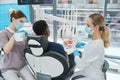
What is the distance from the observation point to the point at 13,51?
2027 millimetres

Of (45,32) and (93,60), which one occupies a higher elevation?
(45,32)

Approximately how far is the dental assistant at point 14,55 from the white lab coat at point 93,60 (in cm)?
62

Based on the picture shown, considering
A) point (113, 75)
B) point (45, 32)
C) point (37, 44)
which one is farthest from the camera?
point (113, 75)

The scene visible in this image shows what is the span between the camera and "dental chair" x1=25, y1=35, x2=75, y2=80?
5.75 ft

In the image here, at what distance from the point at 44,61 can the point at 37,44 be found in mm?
202

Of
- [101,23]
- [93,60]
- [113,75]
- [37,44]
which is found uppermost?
[101,23]

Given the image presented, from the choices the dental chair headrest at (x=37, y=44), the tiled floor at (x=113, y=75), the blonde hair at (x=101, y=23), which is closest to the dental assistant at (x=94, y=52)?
the blonde hair at (x=101, y=23)

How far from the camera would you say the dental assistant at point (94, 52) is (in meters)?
1.87

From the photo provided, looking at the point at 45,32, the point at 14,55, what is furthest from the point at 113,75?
the point at 14,55

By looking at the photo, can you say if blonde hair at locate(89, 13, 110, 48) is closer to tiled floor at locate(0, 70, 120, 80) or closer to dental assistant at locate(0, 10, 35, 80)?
dental assistant at locate(0, 10, 35, 80)

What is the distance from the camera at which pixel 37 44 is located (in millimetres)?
1735

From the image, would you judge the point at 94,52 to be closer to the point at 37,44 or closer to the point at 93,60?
the point at 93,60

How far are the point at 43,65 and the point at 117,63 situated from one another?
2154mm

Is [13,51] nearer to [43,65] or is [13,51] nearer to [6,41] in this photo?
[6,41]
